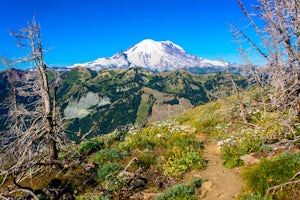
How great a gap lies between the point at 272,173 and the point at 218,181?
230 cm

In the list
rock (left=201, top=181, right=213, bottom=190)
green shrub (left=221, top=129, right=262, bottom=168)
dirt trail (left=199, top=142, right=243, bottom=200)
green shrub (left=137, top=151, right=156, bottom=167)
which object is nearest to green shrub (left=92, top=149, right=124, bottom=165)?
green shrub (left=137, top=151, right=156, bottom=167)

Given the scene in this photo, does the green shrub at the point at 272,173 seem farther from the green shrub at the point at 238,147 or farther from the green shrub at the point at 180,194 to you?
the green shrub at the point at 238,147

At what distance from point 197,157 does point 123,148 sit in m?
4.63

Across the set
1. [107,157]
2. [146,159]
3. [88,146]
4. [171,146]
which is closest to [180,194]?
[146,159]

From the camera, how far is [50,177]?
41.6 feet

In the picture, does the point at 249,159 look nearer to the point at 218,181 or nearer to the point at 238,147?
the point at 238,147

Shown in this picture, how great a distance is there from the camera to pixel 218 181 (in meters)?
10.2

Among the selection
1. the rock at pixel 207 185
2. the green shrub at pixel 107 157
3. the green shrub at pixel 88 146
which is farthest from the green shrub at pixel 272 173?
the green shrub at pixel 88 146

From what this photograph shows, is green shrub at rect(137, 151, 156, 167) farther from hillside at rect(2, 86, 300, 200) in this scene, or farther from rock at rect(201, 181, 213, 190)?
rock at rect(201, 181, 213, 190)

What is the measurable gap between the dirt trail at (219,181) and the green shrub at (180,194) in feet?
1.53

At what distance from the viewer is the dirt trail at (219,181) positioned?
9.12m

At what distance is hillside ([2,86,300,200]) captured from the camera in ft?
27.6

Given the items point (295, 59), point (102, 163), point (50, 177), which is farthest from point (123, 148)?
point (295, 59)

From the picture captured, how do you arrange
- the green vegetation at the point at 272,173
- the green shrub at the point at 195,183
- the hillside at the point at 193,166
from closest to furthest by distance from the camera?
the green vegetation at the point at 272,173 → the hillside at the point at 193,166 → the green shrub at the point at 195,183
